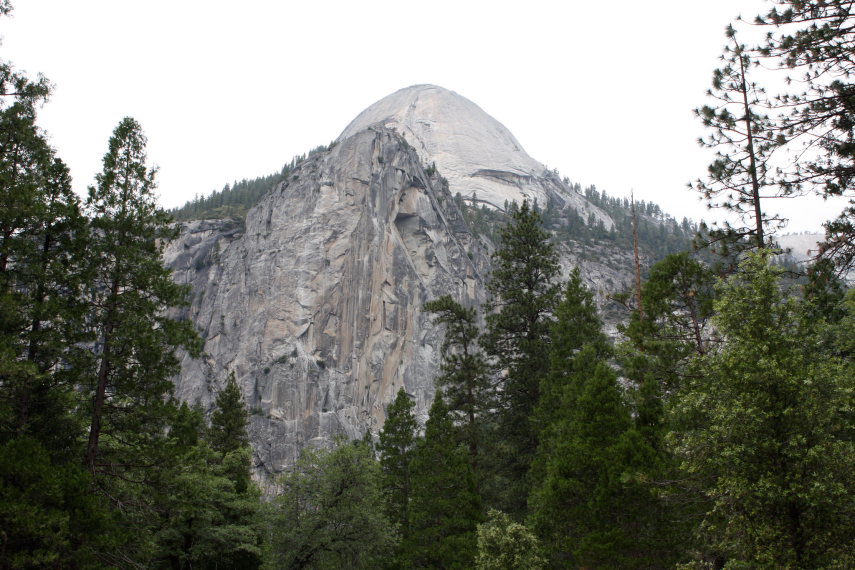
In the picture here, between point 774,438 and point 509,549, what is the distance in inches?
330

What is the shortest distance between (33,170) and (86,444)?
6.42 m

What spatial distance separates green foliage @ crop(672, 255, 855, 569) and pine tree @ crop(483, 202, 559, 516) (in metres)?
13.8

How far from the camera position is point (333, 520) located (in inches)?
857

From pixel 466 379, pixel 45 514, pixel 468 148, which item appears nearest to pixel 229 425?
pixel 466 379

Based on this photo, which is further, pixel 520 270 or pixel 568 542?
pixel 520 270

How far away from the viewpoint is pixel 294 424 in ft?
231

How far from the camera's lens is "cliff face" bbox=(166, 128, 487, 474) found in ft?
237

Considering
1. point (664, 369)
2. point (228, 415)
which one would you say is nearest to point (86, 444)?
point (664, 369)

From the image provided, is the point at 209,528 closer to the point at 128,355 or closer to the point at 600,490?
the point at 128,355

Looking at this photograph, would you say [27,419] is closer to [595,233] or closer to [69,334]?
[69,334]

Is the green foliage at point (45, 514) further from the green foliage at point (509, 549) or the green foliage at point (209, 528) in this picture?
the green foliage at point (509, 549)


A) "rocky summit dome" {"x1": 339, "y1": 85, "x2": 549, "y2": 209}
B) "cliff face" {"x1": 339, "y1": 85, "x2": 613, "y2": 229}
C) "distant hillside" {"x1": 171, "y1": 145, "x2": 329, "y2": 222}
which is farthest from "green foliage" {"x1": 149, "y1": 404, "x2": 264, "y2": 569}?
"rocky summit dome" {"x1": 339, "y1": 85, "x2": 549, "y2": 209}

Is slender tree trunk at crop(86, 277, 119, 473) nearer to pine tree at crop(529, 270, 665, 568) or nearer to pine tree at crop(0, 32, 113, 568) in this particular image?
pine tree at crop(0, 32, 113, 568)

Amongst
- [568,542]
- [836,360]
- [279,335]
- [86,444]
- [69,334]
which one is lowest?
[568,542]
